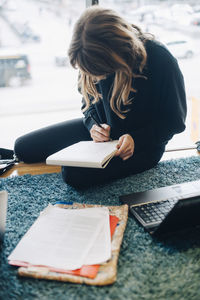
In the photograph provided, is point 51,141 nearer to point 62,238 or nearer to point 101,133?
point 101,133

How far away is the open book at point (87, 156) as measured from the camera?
3.61ft

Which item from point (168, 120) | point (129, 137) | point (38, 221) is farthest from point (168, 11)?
point (38, 221)

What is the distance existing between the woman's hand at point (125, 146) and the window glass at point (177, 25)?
0.76 meters

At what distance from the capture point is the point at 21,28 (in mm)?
2225

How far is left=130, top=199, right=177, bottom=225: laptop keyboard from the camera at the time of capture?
1.04 m

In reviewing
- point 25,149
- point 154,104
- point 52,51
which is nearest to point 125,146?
point 154,104

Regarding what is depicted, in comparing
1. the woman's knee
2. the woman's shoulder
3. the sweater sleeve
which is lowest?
the woman's knee

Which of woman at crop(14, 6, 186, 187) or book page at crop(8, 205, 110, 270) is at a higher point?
woman at crop(14, 6, 186, 187)

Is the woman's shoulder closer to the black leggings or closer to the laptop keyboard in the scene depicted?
the black leggings

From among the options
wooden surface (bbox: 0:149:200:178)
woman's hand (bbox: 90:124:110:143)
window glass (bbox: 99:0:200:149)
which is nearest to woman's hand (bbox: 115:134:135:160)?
woman's hand (bbox: 90:124:110:143)

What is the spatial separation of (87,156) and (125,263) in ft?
1.40

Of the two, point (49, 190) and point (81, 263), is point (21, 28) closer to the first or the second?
point (49, 190)

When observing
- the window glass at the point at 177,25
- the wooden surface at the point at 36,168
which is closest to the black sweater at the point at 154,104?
the wooden surface at the point at 36,168

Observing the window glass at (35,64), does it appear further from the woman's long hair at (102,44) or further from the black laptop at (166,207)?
the black laptop at (166,207)
